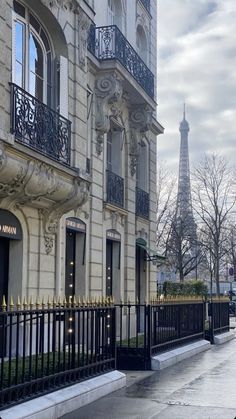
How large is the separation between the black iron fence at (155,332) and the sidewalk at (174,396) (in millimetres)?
529

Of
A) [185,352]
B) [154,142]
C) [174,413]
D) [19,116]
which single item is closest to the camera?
[174,413]

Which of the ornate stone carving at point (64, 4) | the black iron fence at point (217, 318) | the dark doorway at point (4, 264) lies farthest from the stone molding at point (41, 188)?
the black iron fence at point (217, 318)

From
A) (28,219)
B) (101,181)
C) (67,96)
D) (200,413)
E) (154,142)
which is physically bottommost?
(200,413)

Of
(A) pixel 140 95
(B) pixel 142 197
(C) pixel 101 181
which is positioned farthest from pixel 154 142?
(C) pixel 101 181

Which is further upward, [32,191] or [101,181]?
[101,181]

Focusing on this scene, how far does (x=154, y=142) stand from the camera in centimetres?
2541

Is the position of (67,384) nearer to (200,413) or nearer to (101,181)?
(200,413)

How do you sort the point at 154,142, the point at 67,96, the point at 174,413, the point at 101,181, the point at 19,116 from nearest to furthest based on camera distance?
the point at 174,413, the point at 19,116, the point at 67,96, the point at 101,181, the point at 154,142

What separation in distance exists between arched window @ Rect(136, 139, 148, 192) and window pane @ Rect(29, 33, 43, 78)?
9.93m

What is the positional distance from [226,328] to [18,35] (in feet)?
48.5

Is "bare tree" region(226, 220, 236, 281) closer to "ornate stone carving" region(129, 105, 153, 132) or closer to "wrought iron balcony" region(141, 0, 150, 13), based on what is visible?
"wrought iron balcony" region(141, 0, 150, 13)

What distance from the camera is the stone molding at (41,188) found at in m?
11.1

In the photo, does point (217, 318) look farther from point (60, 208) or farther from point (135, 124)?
point (60, 208)

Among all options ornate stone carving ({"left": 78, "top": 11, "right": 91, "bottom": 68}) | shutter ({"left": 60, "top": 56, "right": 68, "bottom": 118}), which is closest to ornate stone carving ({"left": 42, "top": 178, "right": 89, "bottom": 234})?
shutter ({"left": 60, "top": 56, "right": 68, "bottom": 118})
